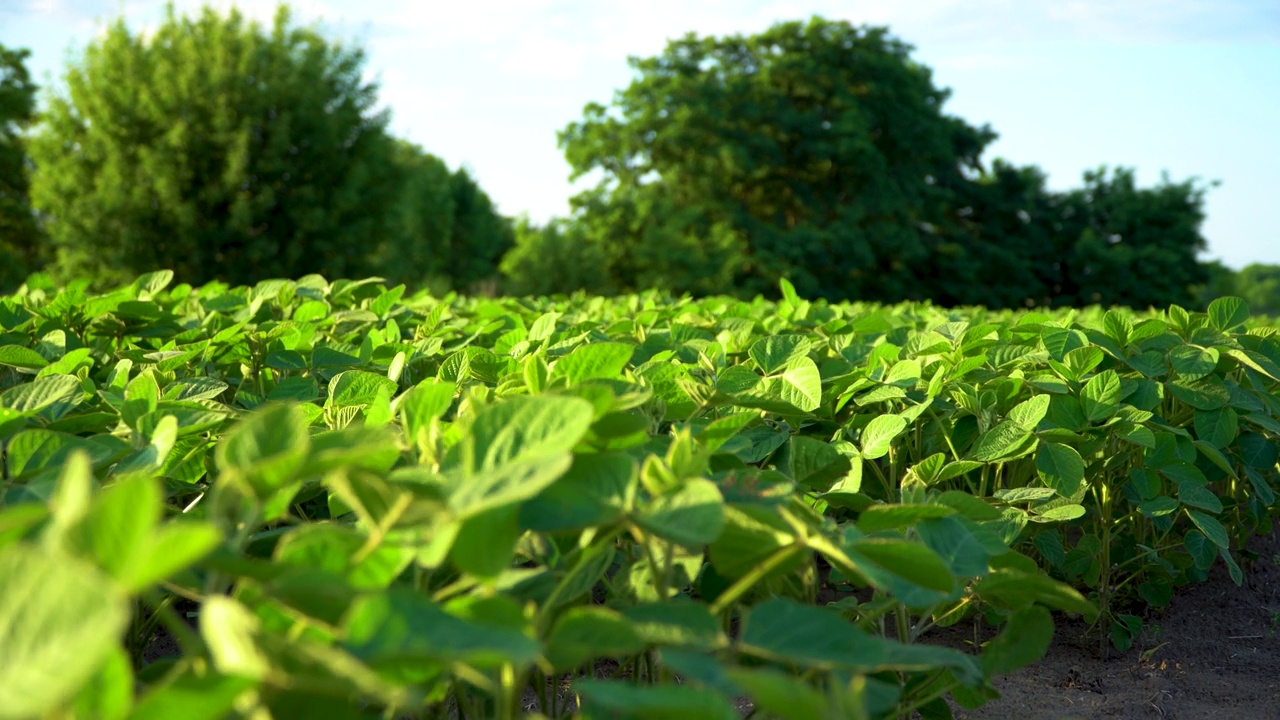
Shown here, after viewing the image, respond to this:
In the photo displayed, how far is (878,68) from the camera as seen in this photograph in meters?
33.3

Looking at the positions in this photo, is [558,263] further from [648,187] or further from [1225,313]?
[1225,313]

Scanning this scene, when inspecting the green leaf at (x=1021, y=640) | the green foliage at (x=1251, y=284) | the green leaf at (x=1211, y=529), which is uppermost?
the green foliage at (x=1251, y=284)

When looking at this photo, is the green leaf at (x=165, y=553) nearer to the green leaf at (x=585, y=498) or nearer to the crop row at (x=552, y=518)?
the crop row at (x=552, y=518)

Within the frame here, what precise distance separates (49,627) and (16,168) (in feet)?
117

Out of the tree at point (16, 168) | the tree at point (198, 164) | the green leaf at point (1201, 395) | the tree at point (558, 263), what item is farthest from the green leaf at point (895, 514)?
the tree at point (16, 168)

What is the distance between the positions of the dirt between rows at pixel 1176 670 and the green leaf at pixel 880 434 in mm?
782

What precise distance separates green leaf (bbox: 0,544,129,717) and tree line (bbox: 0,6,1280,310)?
80.1ft

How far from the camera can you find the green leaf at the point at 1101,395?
1881 millimetres

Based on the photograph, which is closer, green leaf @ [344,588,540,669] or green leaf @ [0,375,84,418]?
green leaf @ [344,588,540,669]

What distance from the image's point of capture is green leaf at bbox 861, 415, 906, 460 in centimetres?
148

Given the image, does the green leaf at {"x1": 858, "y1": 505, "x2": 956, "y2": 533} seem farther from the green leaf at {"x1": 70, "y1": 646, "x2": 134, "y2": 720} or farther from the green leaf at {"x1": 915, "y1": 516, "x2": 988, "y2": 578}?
the green leaf at {"x1": 70, "y1": 646, "x2": 134, "y2": 720}

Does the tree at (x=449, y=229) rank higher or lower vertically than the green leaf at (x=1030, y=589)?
higher

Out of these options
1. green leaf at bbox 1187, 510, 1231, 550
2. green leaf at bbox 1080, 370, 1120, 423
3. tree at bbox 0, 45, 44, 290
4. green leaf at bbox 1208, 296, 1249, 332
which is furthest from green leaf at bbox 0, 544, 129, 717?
tree at bbox 0, 45, 44, 290

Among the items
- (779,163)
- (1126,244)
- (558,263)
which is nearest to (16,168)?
(558,263)
